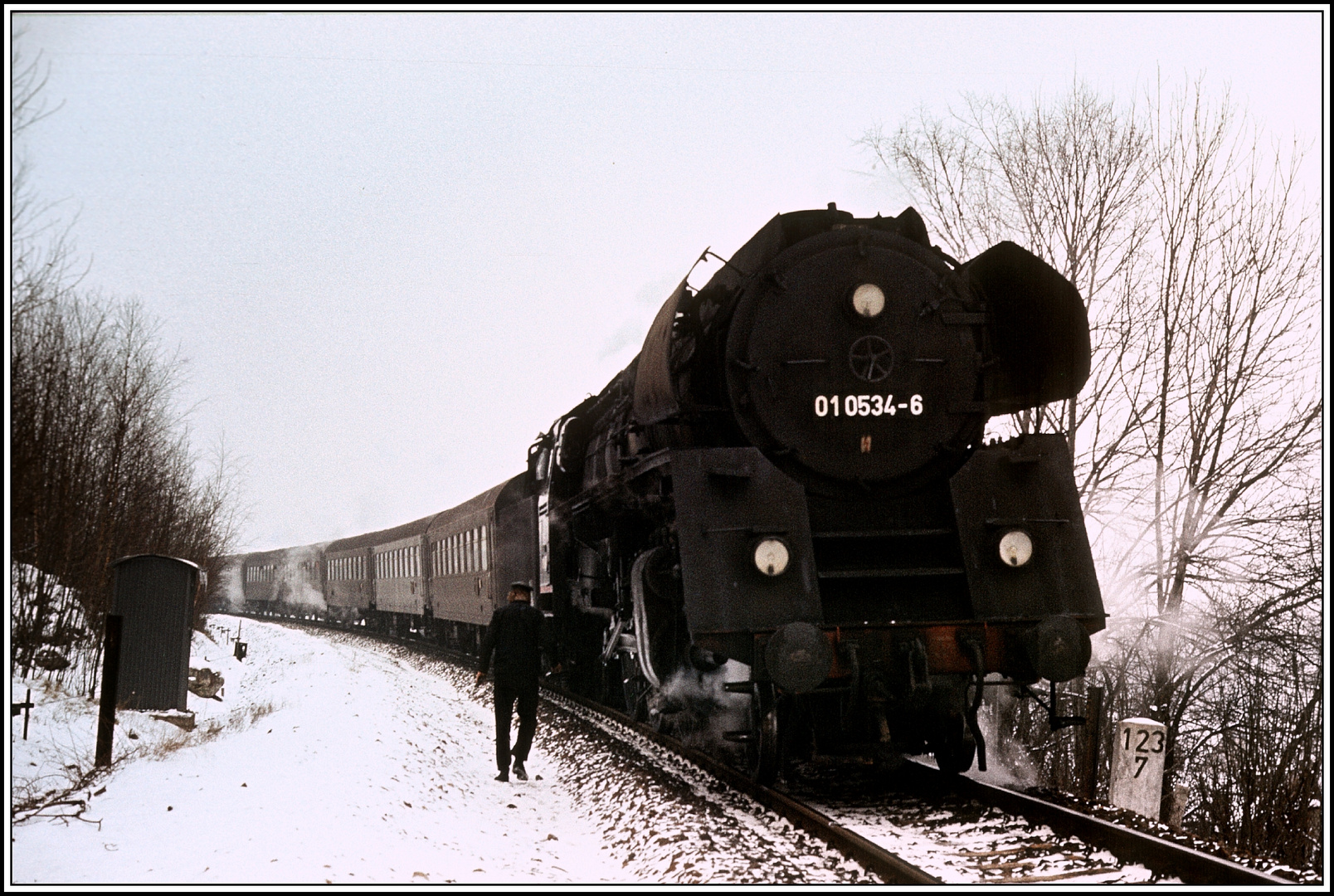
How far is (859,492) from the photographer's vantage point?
6.07 metres

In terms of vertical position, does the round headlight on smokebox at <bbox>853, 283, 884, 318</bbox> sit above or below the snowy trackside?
above

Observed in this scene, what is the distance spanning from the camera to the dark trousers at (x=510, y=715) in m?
7.44

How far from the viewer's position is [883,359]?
19.7 feet

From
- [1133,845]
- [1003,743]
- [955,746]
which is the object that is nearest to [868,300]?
[955,746]

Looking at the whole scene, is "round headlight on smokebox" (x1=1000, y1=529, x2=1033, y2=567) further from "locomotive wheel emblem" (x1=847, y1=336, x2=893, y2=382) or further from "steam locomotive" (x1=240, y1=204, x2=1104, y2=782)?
"locomotive wheel emblem" (x1=847, y1=336, x2=893, y2=382)

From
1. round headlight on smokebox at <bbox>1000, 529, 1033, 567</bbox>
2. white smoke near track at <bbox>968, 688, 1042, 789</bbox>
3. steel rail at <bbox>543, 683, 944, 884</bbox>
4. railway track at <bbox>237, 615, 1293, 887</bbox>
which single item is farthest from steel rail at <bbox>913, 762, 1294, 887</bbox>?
white smoke near track at <bbox>968, 688, 1042, 789</bbox>

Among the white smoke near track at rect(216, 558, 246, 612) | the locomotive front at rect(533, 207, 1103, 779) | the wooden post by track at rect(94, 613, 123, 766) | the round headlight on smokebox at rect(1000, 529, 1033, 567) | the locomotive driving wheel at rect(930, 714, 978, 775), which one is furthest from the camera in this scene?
the white smoke near track at rect(216, 558, 246, 612)

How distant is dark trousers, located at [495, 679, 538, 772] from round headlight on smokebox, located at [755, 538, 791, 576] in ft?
8.79

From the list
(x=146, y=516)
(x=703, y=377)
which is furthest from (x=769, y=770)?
(x=146, y=516)

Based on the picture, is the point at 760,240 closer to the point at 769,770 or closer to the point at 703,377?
the point at 703,377

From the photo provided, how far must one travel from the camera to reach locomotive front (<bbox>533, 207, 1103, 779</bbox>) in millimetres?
5512

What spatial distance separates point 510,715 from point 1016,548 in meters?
3.70

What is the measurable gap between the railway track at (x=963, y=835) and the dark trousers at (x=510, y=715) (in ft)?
4.56

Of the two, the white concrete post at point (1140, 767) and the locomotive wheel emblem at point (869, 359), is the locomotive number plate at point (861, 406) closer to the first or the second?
the locomotive wheel emblem at point (869, 359)
